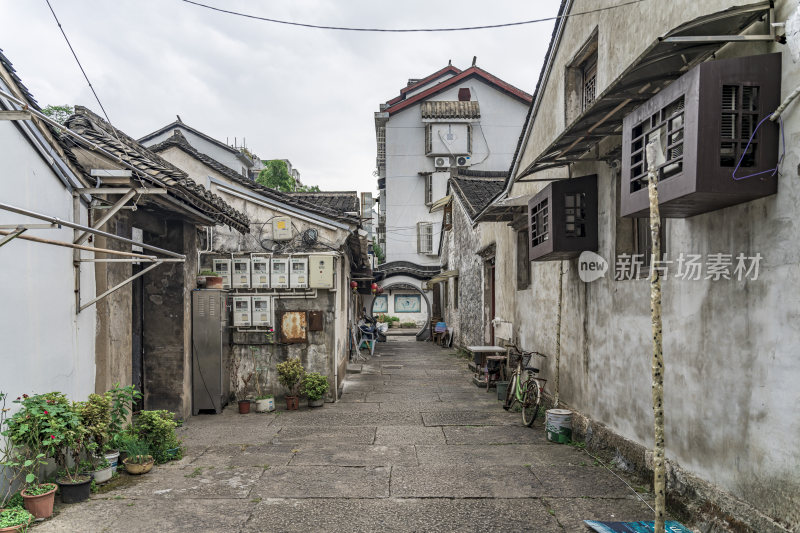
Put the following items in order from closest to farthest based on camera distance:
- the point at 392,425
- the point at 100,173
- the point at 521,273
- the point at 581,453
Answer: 1. the point at 100,173
2. the point at 581,453
3. the point at 392,425
4. the point at 521,273

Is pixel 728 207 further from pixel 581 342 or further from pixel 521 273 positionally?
pixel 521 273

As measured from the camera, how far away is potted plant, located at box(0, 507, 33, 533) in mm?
4031

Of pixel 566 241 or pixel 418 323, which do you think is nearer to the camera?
pixel 566 241

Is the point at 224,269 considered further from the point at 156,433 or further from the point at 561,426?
the point at 561,426

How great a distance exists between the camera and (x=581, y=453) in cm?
645

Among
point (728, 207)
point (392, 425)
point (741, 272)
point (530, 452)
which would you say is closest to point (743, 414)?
point (741, 272)

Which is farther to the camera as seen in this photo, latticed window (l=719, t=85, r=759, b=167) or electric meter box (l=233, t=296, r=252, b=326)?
electric meter box (l=233, t=296, r=252, b=326)

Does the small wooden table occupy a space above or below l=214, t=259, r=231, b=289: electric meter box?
below

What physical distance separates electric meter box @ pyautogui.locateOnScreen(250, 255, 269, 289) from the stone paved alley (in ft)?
6.76

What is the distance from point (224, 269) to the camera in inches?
370

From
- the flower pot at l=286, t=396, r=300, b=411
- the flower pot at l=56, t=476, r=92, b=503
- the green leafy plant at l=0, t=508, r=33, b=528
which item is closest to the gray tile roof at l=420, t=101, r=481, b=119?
the flower pot at l=286, t=396, r=300, b=411

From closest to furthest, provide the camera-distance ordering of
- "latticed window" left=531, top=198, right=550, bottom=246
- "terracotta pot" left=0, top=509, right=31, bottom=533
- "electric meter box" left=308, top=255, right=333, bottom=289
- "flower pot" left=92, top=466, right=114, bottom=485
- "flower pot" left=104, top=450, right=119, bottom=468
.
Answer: "terracotta pot" left=0, top=509, right=31, bottom=533, "flower pot" left=92, top=466, right=114, bottom=485, "flower pot" left=104, top=450, right=119, bottom=468, "latticed window" left=531, top=198, right=550, bottom=246, "electric meter box" left=308, top=255, right=333, bottom=289

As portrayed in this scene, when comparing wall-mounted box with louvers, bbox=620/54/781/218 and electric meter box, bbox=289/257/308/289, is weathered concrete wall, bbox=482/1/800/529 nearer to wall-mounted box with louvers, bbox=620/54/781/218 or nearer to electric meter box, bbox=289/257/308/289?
wall-mounted box with louvers, bbox=620/54/781/218

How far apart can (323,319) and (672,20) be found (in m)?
6.55
